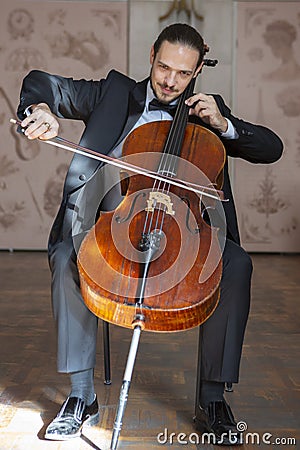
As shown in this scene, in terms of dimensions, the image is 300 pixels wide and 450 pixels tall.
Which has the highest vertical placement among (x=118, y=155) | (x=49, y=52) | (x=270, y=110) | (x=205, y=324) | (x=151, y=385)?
(x=49, y=52)

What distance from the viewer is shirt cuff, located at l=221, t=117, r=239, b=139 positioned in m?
1.99

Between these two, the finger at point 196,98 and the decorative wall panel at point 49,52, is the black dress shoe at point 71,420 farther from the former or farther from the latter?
the decorative wall panel at point 49,52

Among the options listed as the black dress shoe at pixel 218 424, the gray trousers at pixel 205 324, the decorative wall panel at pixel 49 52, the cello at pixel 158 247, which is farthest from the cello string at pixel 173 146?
the decorative wall panel at pixel 49 52

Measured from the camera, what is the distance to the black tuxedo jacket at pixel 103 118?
2.00 m

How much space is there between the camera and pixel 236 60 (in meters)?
5.68

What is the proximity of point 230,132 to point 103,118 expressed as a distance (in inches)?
14.2

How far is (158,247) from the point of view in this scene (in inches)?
65.3

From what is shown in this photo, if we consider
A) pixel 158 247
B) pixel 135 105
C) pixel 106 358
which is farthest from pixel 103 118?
pixel 106 358

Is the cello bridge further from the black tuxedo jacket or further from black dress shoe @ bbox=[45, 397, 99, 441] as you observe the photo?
black dress shoe @ bbox=[45, 397, 99, 441]

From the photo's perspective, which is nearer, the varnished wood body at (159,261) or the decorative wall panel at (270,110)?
the varnished wood body at (159,261)

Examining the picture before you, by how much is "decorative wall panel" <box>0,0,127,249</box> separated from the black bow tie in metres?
3.71

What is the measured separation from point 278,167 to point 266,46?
0.93 metres
